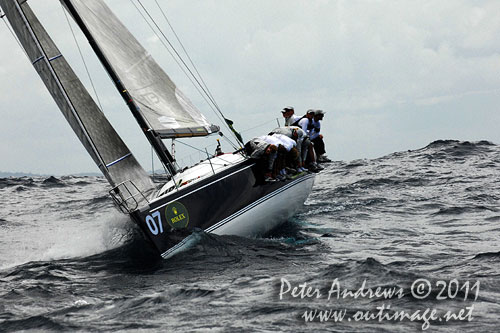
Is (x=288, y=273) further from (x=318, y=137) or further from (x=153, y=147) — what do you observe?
(x=318, y=137)

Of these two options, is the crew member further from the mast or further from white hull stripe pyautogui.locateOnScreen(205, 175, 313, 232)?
the mast

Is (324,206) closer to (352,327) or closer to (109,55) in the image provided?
(109,55)

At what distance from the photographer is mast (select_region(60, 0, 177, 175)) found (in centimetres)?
1006

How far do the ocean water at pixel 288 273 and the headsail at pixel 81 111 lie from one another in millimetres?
983

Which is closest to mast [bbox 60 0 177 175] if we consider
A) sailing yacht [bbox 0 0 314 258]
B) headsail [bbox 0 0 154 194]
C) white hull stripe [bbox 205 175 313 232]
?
sailing yacht [bbox 0 0 314 258]

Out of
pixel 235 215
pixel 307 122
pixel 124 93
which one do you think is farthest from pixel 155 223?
pixel 307 122

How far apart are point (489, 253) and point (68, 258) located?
6.29 meters

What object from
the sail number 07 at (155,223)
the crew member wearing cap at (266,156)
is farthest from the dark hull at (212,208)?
the crew member wearing cap at (266,156)

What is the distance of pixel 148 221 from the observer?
7801 millimetres

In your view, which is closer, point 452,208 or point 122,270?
point 122,270

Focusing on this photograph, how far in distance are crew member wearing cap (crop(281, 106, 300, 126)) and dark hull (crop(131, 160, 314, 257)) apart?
2146mm

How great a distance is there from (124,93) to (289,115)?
3496mm

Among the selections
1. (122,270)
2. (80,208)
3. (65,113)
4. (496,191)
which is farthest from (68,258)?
(496,191)

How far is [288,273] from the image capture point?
6.91 meters
